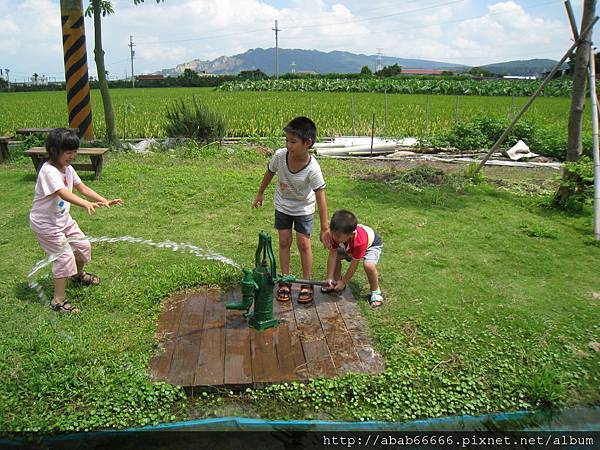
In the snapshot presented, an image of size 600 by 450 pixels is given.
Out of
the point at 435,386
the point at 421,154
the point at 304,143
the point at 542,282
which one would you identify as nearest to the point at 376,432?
the point at 435,386

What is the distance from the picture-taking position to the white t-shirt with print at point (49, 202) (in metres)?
3.44

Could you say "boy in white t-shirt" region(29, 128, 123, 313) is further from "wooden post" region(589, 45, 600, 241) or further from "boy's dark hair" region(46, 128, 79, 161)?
"wooden post" region(589, 45, 600, 241)

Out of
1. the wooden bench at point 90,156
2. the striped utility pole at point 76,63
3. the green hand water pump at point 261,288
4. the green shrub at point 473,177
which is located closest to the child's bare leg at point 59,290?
the green hand water pump at point 261,288

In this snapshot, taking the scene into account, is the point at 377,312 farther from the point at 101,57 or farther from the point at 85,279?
the point at 101,57

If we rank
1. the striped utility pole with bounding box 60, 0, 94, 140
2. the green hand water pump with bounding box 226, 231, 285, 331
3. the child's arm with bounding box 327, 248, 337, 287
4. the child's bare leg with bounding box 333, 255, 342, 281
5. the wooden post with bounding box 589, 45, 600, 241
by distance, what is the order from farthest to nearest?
the striped utility pole with bounding box 60, 0, 94, 140 < the wooden post with bounding box 589, 45, 600, 241 < the child's bare leg with bounding box 333, 255, 342, 281 < the child's arm with bounding box 327, 248, 337, 287 < the green hand water pump with bounding box 226, 231, 285, 331

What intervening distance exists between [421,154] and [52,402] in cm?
887

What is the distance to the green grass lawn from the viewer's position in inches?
107

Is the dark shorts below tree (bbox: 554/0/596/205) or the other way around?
below

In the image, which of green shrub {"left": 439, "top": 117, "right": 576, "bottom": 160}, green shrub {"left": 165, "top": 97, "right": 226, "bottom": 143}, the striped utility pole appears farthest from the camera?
green shrub {"left": 165, "top": 97, "right": 226, "bottom": 143}

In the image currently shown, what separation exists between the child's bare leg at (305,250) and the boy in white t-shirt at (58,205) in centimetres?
136

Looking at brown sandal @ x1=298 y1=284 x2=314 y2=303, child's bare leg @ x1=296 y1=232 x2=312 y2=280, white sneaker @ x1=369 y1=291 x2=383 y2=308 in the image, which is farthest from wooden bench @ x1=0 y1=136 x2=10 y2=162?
white sneaker @ x1=369 y1=291 x2=383 y2=308

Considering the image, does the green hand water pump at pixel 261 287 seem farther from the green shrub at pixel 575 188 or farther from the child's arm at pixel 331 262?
the green shrub at pixel 575 188

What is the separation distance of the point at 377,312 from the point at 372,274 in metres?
0.29

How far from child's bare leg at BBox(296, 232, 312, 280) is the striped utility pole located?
26.0 feet
